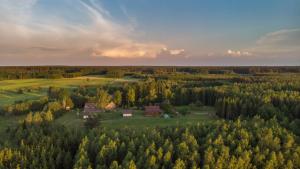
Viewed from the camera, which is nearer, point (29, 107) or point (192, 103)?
point (29, 107)

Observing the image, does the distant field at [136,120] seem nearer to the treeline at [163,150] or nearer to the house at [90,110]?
the house at [90,110]

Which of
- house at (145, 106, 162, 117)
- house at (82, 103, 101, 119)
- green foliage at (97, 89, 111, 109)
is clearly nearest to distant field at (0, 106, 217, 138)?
house at (145, 106, 162, 117)

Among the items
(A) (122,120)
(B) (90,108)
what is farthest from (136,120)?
(B) (90,108)

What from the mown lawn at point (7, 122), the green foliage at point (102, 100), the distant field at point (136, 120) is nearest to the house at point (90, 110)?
the green foliage at point (102, 100)

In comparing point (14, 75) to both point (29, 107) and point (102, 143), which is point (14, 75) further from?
point (102, 143)

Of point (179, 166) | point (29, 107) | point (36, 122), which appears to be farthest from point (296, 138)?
point (29, 107)

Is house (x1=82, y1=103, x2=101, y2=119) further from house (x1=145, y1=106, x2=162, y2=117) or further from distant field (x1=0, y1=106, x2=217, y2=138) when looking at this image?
house (x1=145, y1=106, x2=162, y2=117)
